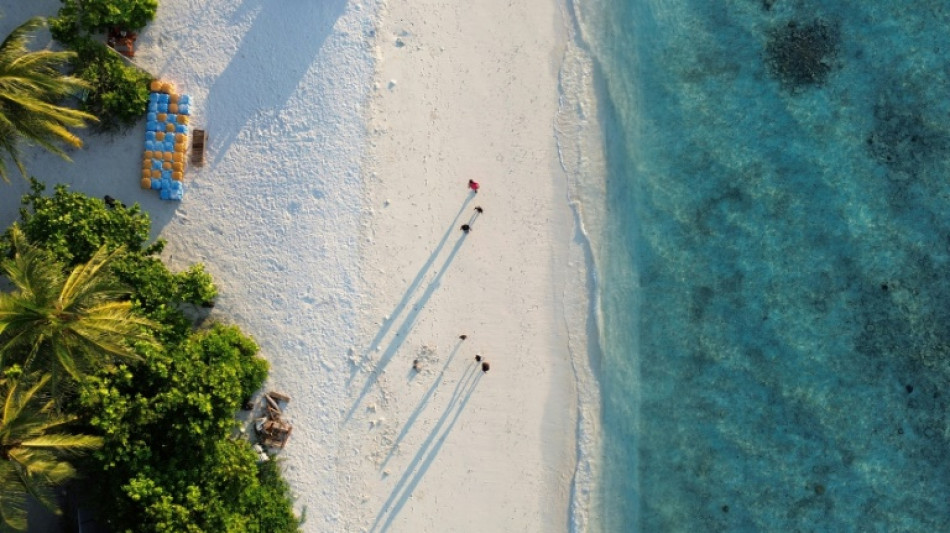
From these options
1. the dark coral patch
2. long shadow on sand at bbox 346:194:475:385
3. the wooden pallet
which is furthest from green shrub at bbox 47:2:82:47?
the dark coral patch

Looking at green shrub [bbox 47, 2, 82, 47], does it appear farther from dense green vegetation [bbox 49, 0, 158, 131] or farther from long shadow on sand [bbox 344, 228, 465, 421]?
long shadow on sand [bbox 344, 228, 465, 421]

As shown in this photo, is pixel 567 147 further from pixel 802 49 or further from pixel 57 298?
pixel 57 298

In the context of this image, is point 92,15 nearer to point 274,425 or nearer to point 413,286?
point 413,286

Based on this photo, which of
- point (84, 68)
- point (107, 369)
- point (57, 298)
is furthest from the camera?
point (84, 68)

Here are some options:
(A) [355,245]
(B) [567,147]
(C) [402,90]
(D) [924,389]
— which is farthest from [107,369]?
(D) [924,389]

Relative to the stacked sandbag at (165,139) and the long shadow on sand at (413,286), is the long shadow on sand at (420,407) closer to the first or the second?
the long shadow on sand at (413,286)

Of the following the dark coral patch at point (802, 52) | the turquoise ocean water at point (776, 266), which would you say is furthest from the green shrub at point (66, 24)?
the dark coral patch at point (802, 52)
